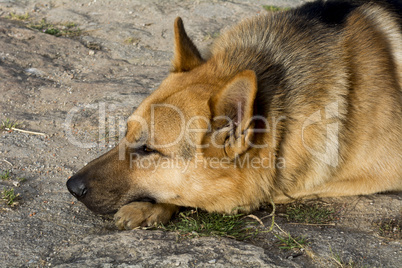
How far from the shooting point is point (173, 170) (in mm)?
3531

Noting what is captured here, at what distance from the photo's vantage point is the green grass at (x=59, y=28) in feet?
24.0

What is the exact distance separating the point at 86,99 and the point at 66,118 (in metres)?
0.51

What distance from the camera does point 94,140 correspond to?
15.8 ft

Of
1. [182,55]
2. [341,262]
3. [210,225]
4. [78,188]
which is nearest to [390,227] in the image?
[341,262]

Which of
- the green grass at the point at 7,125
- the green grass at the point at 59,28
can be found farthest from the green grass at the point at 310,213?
the green grass at the point at 59,28

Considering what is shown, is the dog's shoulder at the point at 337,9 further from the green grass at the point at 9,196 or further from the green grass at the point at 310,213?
the green grass at the point at 9,196

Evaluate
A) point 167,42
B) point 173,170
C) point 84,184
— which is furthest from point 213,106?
point 167,42

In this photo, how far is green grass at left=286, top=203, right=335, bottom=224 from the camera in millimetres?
3654

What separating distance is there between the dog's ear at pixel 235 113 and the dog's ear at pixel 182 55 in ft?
2.33

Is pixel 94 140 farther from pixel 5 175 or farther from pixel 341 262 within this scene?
pixel 341 262

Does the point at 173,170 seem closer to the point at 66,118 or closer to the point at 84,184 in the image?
the point at 84,184

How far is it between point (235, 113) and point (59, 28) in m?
5.34

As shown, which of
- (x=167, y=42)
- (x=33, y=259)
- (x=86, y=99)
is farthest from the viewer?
(x=167, y=42)

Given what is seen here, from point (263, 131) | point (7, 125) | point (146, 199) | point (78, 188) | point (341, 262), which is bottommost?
point (341, 262)
